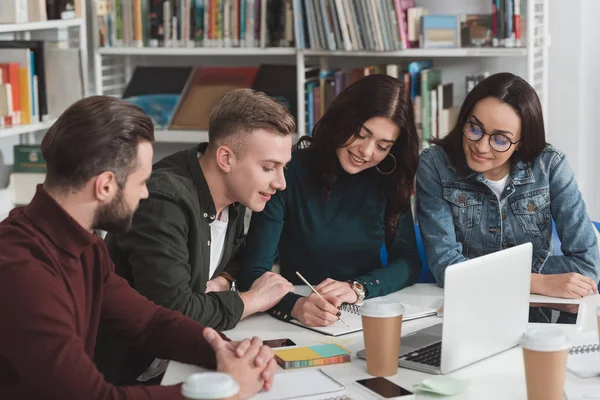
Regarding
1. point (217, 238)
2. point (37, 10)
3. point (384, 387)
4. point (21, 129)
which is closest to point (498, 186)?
point (217, 238)

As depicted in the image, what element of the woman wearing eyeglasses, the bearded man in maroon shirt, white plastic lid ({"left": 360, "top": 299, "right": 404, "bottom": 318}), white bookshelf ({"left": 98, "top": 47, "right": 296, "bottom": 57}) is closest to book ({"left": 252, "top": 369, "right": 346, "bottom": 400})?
the bearded man in maroon shirt

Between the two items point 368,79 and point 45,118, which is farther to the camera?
point 45,118

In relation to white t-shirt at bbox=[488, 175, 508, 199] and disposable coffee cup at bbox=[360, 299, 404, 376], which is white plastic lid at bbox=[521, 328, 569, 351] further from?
white t-shirt at bbox=[488, 175, 508, 199]

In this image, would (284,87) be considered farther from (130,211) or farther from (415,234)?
(130,211)

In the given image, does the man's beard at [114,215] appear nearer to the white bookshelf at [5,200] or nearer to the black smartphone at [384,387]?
the black smartphone at [384,387]

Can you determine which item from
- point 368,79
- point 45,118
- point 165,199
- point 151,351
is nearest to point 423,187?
point 368,79

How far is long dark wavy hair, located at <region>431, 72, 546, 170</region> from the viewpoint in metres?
2.31

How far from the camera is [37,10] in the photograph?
3.59m

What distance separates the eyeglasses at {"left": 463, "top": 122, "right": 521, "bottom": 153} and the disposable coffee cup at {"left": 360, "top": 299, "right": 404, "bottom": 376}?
2.79ft

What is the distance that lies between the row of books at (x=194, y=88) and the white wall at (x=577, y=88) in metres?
1.16

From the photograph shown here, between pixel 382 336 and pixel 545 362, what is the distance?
0.31 meters

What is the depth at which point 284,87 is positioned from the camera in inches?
158

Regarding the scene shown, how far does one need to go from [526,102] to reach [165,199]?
1.02 m

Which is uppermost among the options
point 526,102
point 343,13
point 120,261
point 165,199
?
point 343,13
